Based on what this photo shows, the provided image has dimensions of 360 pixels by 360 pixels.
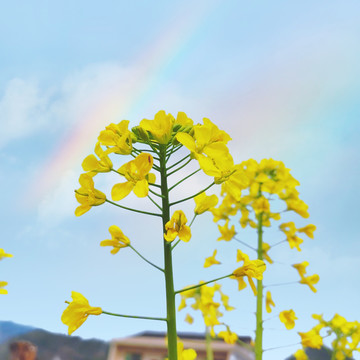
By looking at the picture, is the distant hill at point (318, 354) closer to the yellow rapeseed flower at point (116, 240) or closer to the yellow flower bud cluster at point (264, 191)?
the yellow flower bud cluster at point (264, 191)

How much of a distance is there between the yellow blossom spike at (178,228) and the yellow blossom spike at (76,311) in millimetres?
441

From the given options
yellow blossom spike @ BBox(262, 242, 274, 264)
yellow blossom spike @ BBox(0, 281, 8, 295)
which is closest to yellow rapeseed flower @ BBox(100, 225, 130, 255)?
yellow blossom spike @ BBox(0, 281, 8, 295)

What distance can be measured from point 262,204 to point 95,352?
5.31 metres

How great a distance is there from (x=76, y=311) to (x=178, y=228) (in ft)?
1.82

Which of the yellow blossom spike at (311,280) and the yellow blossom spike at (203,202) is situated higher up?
the yellow blossom spike at (311,280)

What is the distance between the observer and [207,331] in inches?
195

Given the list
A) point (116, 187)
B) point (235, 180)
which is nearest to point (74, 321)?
point (116, 187)

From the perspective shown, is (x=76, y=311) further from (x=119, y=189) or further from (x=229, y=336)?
(x=229, y=336)

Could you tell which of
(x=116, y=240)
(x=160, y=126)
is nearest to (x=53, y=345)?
(x=116, y=240)

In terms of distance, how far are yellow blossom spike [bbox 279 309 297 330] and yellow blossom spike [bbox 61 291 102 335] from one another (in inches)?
80.4

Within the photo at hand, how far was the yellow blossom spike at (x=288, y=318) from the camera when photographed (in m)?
3.44

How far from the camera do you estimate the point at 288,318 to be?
3.46 metres

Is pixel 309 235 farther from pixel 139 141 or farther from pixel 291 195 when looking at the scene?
pixel 139 141

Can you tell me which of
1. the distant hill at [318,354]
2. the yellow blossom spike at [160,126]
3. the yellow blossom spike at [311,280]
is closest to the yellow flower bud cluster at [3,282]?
the yellow blossom spike at [160,126]
